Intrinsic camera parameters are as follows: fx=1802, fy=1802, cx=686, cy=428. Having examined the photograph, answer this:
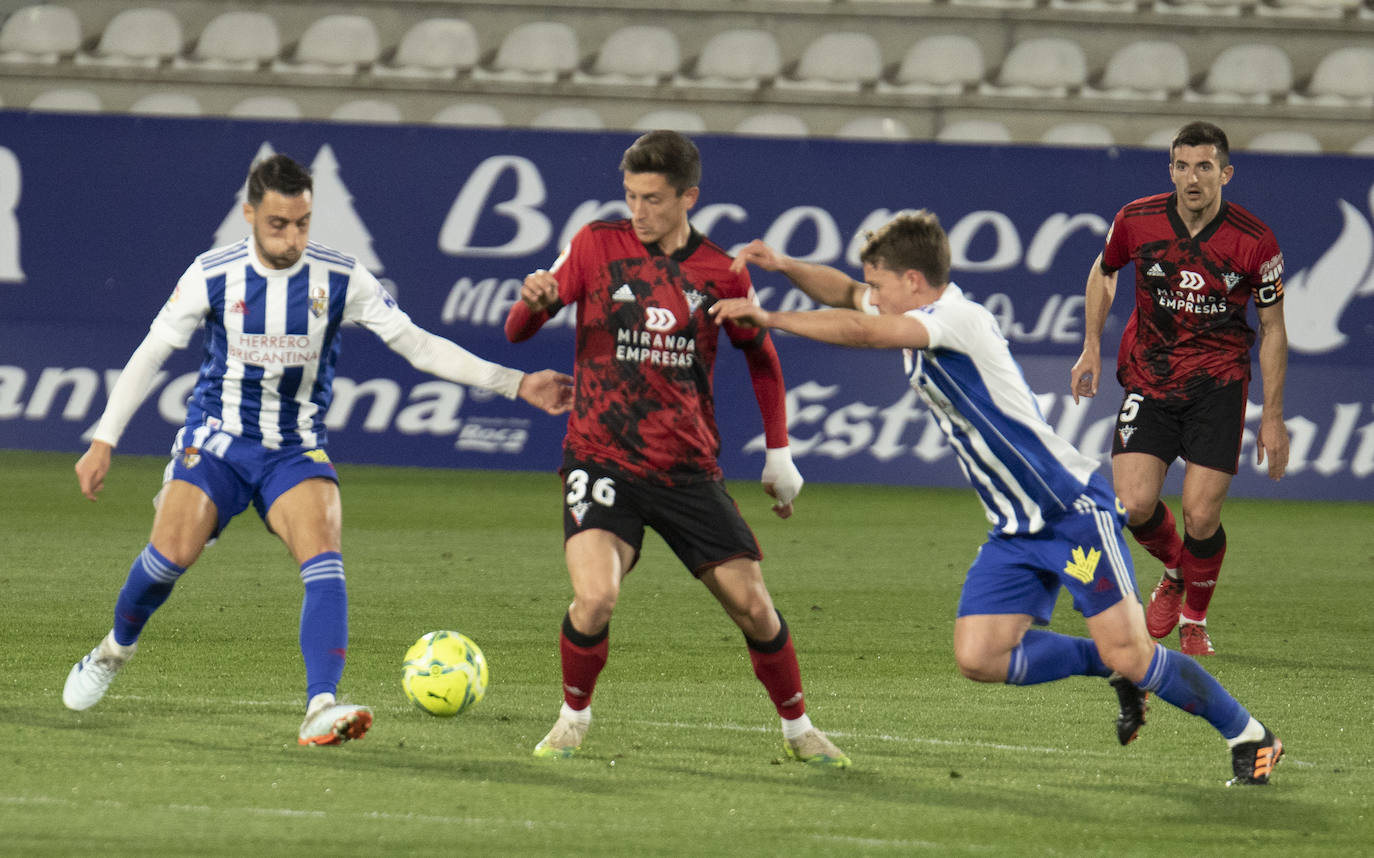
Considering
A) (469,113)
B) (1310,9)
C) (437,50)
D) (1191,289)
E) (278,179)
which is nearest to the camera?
(278,179)

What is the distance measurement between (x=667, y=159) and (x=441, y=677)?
1617mm

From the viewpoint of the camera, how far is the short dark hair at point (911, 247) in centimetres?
461

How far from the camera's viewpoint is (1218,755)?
16.8ft

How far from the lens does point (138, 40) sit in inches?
675

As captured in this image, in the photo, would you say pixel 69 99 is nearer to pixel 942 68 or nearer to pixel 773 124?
pixel 773 124

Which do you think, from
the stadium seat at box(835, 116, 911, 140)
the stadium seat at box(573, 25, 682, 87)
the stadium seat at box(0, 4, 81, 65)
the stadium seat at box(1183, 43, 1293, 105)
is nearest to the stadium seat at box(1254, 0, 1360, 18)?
the stadium seat at box(1183, 43, 1293, 105)

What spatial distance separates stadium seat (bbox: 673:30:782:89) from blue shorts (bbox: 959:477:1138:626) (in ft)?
42.4

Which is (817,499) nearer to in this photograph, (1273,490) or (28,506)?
(1273,490)

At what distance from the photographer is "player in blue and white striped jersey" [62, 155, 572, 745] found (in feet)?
16.3

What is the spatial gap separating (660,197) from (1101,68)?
13810mm

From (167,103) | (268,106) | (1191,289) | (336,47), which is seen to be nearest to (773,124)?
(336,47)

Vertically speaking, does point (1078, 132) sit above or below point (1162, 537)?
above

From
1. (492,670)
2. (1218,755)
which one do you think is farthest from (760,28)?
(1218,755)

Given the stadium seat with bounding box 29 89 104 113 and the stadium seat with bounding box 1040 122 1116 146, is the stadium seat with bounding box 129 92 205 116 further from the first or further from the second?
the stadium seat with bounding box 1040 122 1116 146
